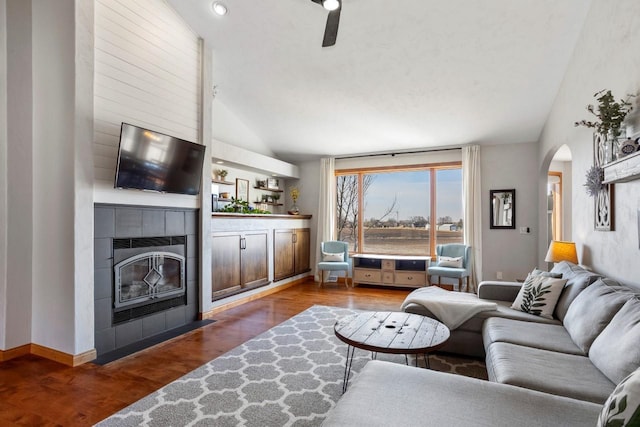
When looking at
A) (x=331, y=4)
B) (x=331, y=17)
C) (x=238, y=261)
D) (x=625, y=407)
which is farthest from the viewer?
(x=238, y=261)

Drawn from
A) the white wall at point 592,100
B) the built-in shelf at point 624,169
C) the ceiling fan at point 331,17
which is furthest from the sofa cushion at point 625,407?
the ceiling fan at point 331,17

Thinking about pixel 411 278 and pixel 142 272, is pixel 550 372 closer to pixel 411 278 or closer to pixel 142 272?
pixel 142 272

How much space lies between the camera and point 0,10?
3.15m

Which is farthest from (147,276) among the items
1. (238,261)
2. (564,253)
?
(564,253)

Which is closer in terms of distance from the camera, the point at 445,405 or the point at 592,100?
the point at 445,405

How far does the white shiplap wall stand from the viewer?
3.11 metres

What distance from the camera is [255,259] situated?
17.4 feet

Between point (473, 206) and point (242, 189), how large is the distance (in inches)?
157

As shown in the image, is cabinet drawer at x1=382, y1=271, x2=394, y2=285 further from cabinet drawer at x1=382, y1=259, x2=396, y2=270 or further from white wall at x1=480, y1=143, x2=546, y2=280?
white wall at x1=480, y1=143, x2=546, y2=280

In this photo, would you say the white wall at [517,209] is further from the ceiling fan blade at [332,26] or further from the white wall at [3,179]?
the white wall at [3,179]

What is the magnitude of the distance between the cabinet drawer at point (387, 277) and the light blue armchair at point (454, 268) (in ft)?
2.06

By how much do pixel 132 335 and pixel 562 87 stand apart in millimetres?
5472

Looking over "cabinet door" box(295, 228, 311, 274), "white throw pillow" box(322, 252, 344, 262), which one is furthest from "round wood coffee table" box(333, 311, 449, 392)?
"cabinet door" box(295, 228, 311, 274)

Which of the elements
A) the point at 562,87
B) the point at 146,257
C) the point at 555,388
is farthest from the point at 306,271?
the point at 555,388
